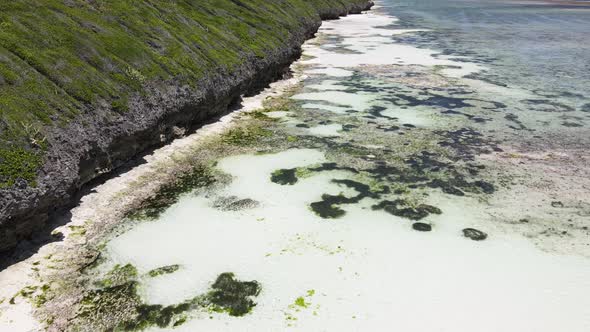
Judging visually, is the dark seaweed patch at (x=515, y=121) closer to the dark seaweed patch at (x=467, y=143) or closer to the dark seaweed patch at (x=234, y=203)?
the dark seaweed patch at (x=467, y=143)

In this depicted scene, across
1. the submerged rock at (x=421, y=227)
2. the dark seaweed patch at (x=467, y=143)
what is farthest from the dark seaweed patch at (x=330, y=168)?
the dark seaweed patch at (x=467, y=143)

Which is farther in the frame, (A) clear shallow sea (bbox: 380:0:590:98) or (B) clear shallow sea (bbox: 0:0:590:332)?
(A) clear shallow sea (bbox: 380:0:590:98)

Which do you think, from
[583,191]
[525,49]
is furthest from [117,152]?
[525,49]

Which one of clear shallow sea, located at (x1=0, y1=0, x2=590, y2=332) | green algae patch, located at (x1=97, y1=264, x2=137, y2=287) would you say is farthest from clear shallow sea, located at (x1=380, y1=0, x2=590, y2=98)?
green algae patch, located at (x1=97, y1=264, x2=137, y2=287)

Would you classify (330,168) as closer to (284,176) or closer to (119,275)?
(284,176)

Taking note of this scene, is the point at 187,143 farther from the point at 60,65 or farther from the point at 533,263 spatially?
the point at 533,263

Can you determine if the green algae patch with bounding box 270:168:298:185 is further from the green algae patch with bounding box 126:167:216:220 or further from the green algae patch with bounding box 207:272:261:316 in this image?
the green algae patch with bounding box 207:272:261:316

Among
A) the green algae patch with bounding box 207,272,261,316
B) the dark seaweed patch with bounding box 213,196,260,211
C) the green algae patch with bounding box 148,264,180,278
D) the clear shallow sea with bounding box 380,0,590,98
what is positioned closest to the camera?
the green algae patch with bounding box 207,272,261,316
